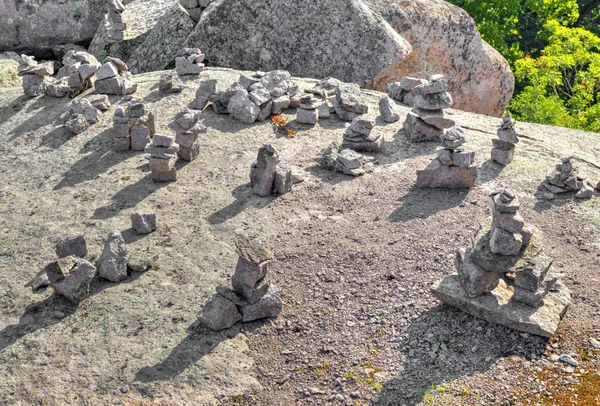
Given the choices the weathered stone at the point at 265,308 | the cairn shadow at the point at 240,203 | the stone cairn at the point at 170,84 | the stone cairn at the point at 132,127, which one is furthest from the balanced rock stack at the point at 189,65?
the weathered stone at the point at 265,308

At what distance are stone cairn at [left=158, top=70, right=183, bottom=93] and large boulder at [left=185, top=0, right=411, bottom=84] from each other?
7.70 ft

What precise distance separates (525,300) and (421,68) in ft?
34.5

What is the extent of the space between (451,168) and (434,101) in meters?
2.01

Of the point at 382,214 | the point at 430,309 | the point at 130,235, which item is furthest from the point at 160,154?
the point at 430,309

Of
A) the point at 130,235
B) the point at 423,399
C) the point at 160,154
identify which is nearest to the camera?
the point at 423,399

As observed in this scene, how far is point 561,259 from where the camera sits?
353 inches

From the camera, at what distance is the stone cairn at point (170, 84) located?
1341 centimetres

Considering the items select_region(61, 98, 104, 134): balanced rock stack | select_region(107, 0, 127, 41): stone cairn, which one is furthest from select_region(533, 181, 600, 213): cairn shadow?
select_region(107, 0, 127, 41): stone cairn

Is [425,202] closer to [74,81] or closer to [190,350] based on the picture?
[190,350]

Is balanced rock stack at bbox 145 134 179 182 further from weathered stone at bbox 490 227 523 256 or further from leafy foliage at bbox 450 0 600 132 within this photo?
leafy foliage at bbox 450 0 600 132

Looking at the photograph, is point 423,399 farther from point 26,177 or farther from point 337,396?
point 26,177

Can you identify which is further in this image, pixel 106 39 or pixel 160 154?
pixel 106 39

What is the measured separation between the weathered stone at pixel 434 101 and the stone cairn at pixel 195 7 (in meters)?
→ 7.39

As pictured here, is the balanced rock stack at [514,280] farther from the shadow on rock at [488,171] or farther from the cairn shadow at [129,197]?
the cairn shadow at [129,197]
